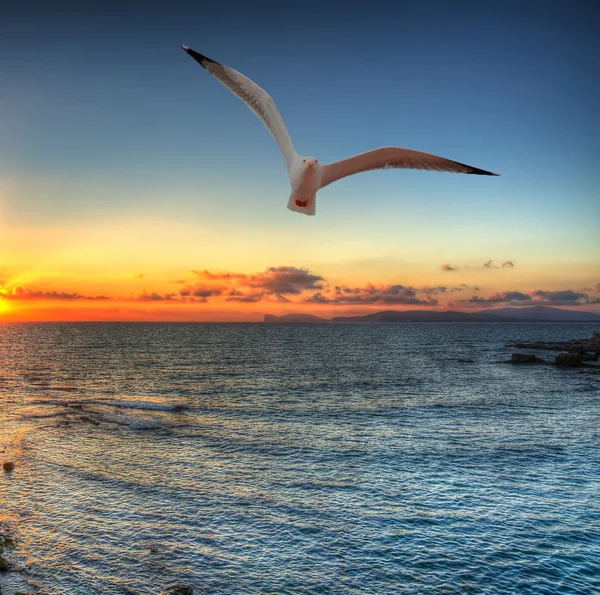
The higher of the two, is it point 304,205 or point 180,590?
point 304,205

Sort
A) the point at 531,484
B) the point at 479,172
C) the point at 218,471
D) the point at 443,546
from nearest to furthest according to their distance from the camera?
the point at 479,172
the point at 443,546
the point at 531,484
the point at 218,471

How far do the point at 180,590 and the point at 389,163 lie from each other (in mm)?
12405

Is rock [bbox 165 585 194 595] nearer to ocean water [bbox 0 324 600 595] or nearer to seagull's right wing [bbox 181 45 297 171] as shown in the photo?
ocean water [bbox 0 324 600 595]

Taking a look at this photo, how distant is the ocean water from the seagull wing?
11.4 m

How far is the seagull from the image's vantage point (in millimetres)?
9039

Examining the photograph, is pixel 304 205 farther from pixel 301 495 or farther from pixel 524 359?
pixel 524 359

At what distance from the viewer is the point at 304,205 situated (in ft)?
31.3

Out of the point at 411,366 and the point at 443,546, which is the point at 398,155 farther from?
the point at 411,366

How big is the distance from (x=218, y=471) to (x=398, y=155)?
18669 millimetres

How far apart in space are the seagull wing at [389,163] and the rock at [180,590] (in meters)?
11.5

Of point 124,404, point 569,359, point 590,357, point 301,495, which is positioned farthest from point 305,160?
point 590,357

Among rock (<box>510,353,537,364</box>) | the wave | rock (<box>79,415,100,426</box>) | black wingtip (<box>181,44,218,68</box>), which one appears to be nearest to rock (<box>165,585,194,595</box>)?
black wingtip (<box>181,44,218,68</box>)

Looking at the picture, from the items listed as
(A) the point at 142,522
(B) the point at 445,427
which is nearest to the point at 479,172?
(A) the point at 142,522

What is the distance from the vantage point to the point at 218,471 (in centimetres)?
2348
